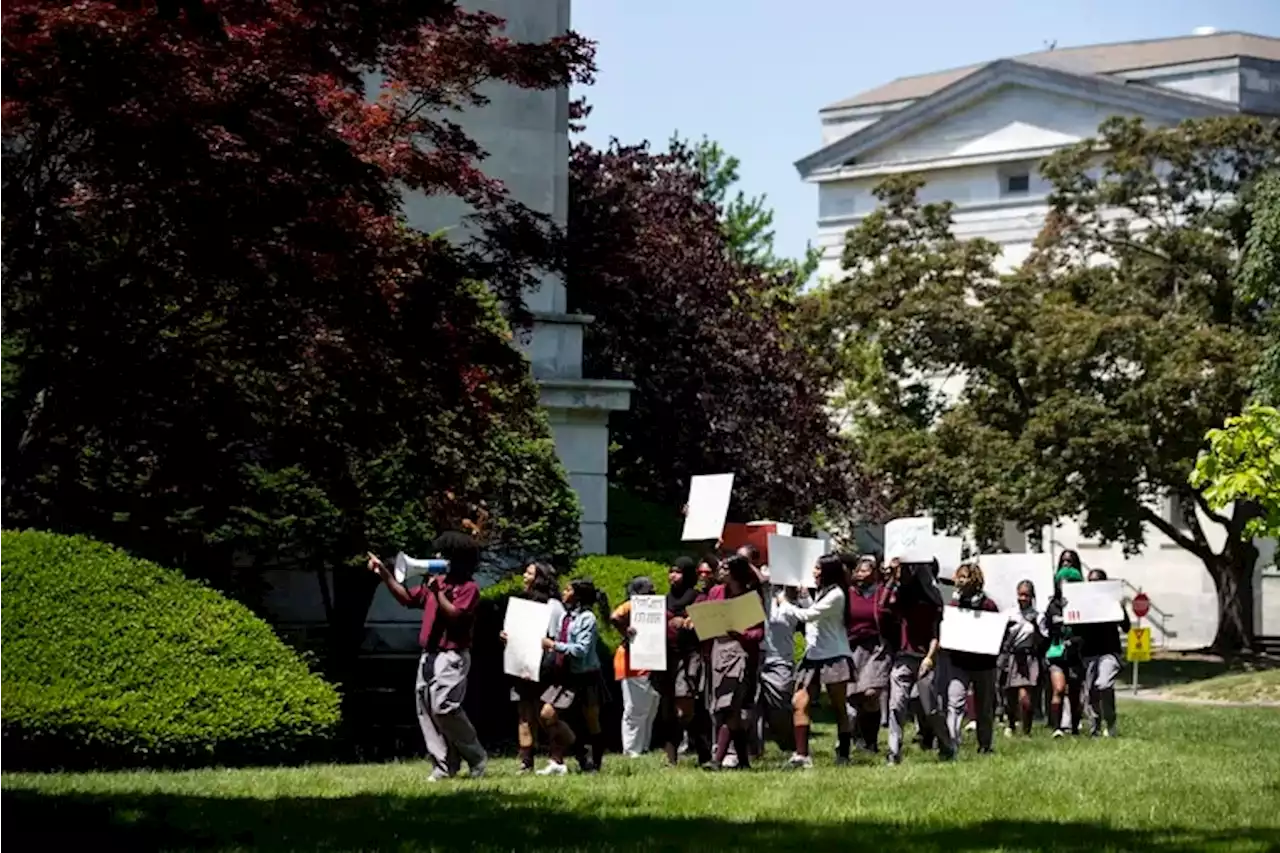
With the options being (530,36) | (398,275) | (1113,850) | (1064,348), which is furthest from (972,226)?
(1113,850)

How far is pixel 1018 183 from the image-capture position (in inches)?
2835

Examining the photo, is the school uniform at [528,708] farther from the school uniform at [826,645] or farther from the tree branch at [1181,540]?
the tree branch at [1181,540]

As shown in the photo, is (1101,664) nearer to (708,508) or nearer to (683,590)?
(708,508)

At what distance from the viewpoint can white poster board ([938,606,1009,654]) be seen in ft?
64.7

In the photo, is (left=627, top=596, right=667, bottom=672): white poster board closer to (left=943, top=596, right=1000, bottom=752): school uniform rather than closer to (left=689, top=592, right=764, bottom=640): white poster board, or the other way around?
(left=689, top=592, right=764, bottom=640): white poster board

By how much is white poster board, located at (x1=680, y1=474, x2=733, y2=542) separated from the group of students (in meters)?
0.50

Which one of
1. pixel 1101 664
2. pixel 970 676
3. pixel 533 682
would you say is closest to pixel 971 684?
pixel 970 676

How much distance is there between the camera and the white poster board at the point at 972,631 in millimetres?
19734

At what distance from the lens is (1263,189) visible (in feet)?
135

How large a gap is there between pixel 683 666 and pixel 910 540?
2.25 meters

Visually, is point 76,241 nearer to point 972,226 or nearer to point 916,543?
point 916,543

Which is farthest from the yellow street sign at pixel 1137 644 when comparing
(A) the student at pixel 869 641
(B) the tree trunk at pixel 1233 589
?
(A) the student at pixel 869 641

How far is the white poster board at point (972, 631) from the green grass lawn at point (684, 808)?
0.96m

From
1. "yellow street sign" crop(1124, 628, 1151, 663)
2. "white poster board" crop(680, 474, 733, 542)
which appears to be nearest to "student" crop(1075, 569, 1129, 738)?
"white poster board" crop(680, 474, 733, 542)
